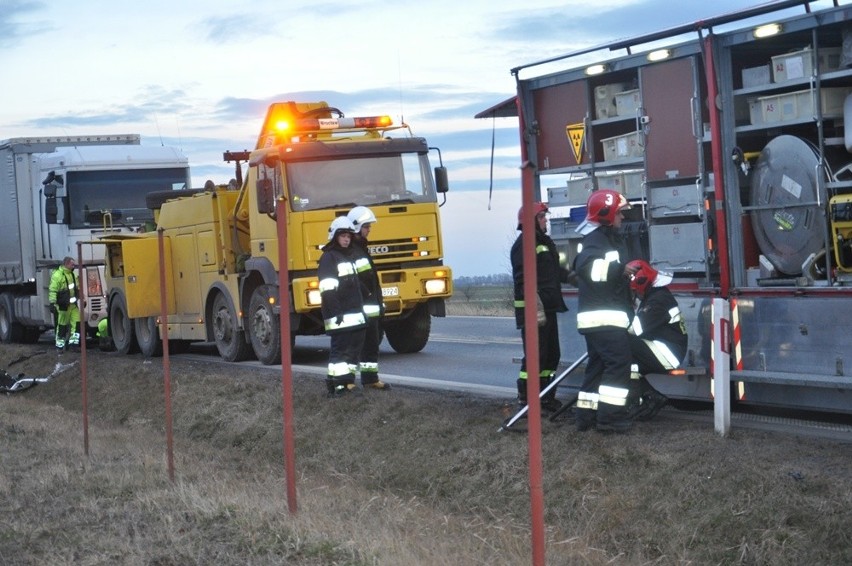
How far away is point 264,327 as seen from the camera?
17172mm

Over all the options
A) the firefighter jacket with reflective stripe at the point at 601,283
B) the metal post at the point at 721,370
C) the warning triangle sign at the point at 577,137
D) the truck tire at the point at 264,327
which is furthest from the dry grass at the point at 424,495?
the truck tire at the point at 264,327

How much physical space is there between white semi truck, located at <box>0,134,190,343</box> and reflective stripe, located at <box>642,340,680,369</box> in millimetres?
13890

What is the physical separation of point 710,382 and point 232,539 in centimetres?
438

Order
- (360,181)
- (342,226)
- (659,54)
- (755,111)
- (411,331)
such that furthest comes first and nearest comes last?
1. (411,331)
2. (360,181)
3. (342,226)
4. (659,54)
5. (755,111)

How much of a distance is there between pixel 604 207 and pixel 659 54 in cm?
180

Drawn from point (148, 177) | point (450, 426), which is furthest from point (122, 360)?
point (450, 426)

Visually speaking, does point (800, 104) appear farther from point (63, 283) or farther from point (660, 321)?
point (63, 283)

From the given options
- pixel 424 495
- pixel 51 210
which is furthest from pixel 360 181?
pixel 51 210

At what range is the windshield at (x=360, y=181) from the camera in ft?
52.9

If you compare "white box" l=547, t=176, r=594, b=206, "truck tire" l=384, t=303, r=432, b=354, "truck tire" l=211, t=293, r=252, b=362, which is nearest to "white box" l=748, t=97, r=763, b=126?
"white box" l=547, t=176, r=594, b=206

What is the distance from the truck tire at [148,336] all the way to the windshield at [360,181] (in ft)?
17.1

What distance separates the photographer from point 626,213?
11.3 m

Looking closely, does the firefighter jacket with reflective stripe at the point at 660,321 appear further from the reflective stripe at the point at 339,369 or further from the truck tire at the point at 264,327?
the truck tire at the point at 264,327

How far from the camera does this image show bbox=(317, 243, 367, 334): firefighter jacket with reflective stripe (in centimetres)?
1224
